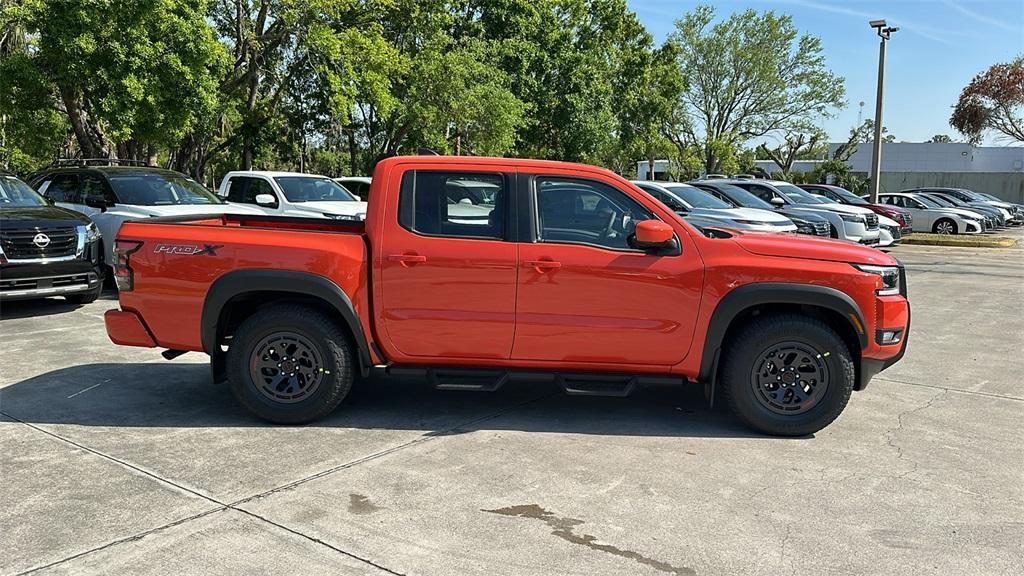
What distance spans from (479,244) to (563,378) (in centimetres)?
106

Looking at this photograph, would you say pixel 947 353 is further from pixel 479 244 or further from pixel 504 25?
pixel 504 25

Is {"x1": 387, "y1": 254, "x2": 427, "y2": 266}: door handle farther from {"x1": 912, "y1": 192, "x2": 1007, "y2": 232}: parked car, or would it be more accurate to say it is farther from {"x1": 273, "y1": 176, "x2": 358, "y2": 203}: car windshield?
{"x1": 912, "y1": 192, "x2": 1007, "y2": 232}: parked car

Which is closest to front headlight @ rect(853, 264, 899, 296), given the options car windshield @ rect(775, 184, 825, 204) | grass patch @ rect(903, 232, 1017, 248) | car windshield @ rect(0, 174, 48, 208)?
car windshield @ rect(0, 174, 48, 208)

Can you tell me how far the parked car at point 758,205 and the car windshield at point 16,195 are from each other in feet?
38.0

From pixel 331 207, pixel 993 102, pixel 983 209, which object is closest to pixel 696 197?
pixel 331 207

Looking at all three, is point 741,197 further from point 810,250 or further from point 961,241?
point 810,250

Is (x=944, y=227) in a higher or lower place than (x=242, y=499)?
higher

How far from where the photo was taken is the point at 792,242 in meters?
5.41

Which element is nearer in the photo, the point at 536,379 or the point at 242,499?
the point at 242,499

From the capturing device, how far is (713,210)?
14.4 metres

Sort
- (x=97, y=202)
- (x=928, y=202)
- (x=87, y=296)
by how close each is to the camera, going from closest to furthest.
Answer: (x=87, y=296)
(x=97, y=202)
(x=928, y=202)

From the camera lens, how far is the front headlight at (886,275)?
5.22 meters

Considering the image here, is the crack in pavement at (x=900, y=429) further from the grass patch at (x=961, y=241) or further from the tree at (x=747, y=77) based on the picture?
the tree at (x=747, y=77)

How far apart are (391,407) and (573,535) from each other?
2.43 metres
